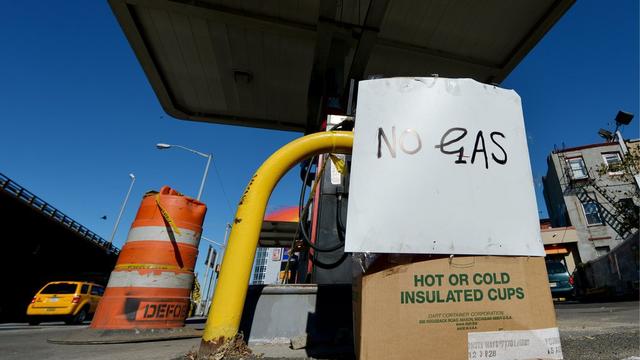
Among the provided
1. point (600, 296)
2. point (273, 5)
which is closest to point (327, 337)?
point (273, 5)

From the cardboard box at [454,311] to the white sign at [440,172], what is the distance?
0.11 m

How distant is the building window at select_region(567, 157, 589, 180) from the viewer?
20922 millimetres

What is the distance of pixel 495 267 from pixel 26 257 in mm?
26177

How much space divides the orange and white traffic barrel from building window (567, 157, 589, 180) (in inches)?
1058

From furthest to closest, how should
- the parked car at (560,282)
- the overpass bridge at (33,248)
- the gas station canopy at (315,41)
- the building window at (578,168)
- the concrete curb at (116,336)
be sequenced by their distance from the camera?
the building window at (578,168), the overpass bridge at (33,248), the parked car at (560,282), the gas station canopy at (315,41), the concrete curb at (116,336)

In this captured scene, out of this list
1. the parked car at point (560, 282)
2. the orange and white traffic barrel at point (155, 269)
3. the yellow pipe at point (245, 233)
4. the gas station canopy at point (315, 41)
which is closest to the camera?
the yellow pipe at point (245, 233)

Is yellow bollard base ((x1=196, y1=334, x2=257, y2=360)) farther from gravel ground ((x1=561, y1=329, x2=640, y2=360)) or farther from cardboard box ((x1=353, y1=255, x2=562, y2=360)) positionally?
gravel ground ((x1=561, y1=329, x2=640, y2=360))

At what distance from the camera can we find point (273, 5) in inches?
194

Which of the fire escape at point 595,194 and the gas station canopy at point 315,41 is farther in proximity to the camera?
the fire escape at point 595,194

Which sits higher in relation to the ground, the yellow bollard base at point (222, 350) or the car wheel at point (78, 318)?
the yellow bollard base at point (222, 350)

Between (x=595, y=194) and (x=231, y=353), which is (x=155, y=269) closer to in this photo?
(x=231, y=353)

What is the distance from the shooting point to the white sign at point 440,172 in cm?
160

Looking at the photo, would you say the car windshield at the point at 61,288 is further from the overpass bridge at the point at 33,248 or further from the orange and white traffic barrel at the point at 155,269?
the orange and white traffic barrel at the point at 155,269

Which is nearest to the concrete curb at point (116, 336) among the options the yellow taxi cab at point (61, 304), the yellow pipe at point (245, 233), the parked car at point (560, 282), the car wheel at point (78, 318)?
the yellow pipe at point (245, 233)
